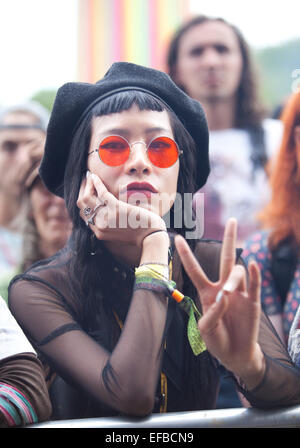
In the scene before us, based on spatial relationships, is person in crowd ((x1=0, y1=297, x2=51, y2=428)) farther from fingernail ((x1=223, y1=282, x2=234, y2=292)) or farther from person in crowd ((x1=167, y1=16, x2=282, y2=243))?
person in crowd ((x1=167, y1=16, x2=282, y2=243))

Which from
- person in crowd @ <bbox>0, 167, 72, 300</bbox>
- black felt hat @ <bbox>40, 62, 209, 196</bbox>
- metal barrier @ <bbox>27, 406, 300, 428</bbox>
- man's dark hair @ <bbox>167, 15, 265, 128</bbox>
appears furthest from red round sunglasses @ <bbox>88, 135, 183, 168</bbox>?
man's dark hair @ <bbox>167, 15, 265, 128</bbox>

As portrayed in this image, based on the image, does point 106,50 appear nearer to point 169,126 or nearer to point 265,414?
point 169,126

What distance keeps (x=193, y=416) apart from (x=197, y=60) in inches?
83.6

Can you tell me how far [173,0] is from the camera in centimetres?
393

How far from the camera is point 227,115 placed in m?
3.12

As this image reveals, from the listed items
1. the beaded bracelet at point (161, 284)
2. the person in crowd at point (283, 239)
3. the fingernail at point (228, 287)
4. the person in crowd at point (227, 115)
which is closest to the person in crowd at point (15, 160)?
the person in crowd at point (227, 115)

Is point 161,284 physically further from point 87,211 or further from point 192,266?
point 87,211

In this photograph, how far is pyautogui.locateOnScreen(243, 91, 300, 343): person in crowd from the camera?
2.09 meters

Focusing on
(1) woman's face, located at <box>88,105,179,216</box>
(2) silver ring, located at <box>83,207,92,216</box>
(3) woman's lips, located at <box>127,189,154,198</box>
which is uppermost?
(1) woman's face, located at <box>88,105,179,216</box>

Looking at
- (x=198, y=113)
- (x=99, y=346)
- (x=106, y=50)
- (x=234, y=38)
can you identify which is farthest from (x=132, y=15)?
(x=99, y=346)

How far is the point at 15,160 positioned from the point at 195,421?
1907 millimetres

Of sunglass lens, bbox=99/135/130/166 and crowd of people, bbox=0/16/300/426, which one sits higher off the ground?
sunglass lens, bbox=99/135/130/166

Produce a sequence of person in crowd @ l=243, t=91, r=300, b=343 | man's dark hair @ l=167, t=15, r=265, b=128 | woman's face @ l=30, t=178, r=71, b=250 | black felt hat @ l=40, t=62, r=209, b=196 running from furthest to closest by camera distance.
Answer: man's dark hair @ l=167, t=15, r=265, b=128, woman's face @ l=30, t=178, r=71, b=250, person in crowd @ l=243, t=91, r=300, b=343, black felt hat @ l=40, t=62, r=209, b=196

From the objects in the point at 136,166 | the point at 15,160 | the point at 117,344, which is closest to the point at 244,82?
the point at 15,160
